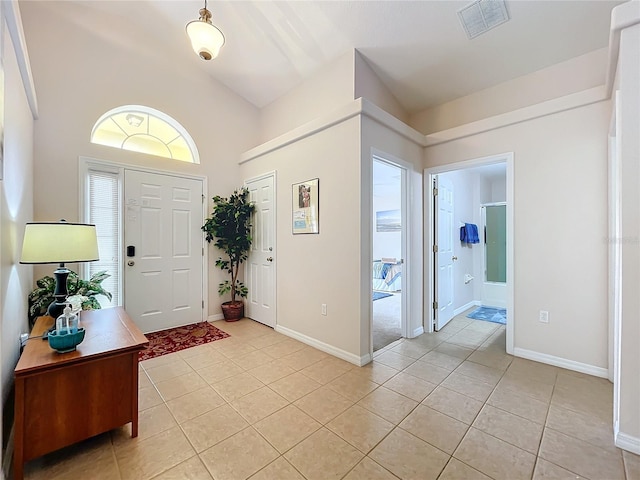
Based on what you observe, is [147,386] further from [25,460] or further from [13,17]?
[13,17]

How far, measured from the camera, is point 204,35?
8.34 ft

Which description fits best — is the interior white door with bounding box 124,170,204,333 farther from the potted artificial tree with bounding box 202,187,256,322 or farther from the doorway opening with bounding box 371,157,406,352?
the doorway opening with bounding box 371,157,406,352

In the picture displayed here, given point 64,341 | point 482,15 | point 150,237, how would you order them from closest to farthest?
point 64,341 < point 482,15 < point 150,237

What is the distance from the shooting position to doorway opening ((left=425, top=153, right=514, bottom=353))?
308cm

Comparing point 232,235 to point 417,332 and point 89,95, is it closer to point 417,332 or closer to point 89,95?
point 89,95

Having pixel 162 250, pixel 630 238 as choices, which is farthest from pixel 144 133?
pixel 630 238

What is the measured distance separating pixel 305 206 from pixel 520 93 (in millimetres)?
2578

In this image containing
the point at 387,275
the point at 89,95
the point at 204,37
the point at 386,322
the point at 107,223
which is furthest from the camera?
the point at 387,275

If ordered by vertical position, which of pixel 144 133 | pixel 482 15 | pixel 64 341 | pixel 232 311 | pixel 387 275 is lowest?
pixel 232 311

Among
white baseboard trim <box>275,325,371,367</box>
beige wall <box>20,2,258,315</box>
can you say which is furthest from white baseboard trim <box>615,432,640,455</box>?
beige wall <box>20,2,258,315</box>

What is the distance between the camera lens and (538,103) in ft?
9.14

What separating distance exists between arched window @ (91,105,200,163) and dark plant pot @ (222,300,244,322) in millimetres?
2091

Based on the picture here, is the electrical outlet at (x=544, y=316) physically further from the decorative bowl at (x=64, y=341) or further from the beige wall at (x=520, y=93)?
the decorative bowl at (x=64, y=341)

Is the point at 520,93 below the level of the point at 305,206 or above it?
above
